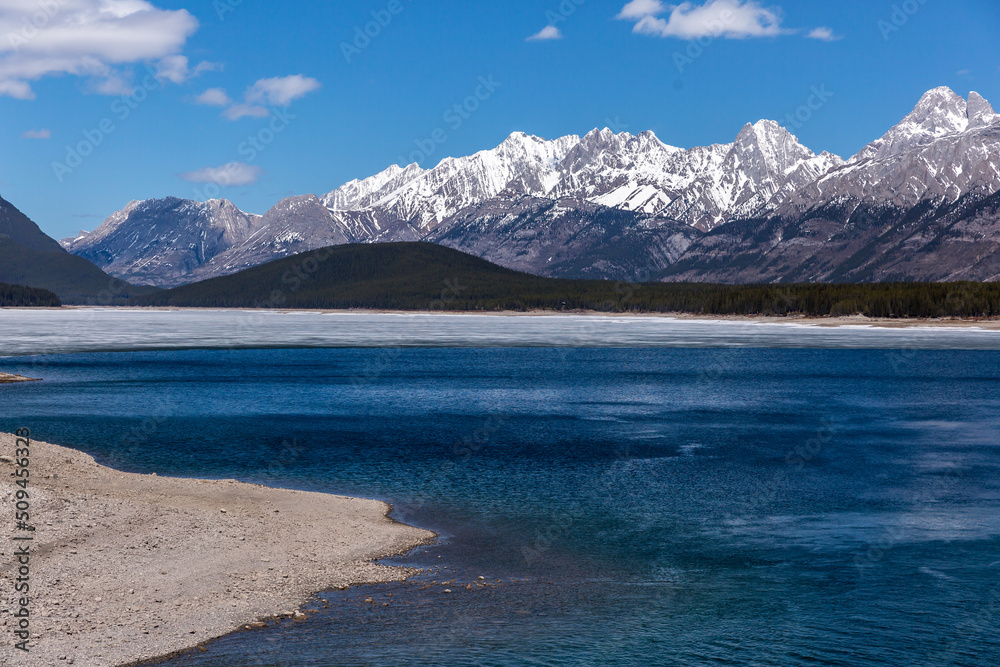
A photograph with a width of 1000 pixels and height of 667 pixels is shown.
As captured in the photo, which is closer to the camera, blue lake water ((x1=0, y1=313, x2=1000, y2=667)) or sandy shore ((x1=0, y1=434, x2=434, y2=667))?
sandy shore ((x1=0, y1=434, x2=434, y2=667))

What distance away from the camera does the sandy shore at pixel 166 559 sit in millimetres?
19766

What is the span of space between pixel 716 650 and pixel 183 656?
1151 cm

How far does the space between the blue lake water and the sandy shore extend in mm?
1303

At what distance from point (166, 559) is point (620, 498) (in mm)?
18013

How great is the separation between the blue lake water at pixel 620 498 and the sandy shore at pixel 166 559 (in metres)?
1.30

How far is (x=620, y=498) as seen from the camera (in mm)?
36250

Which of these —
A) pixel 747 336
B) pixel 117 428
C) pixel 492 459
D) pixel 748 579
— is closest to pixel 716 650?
pixel 748 579

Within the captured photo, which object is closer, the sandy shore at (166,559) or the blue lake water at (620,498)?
the sandy shore at (166,559)

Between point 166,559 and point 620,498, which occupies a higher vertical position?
point 166,559

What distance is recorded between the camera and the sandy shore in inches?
778

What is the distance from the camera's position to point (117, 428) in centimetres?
5581

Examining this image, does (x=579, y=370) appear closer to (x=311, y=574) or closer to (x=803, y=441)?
(x=803, y=441)

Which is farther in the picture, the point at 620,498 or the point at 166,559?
the point at 620,498

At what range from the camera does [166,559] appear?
2441cm
